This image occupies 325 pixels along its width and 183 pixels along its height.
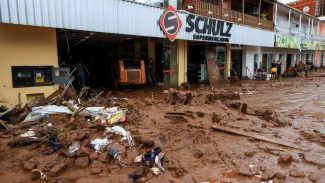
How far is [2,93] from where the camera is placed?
294 inches

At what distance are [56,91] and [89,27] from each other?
2.70 meters

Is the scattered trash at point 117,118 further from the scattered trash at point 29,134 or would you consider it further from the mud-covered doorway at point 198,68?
the mud-covered doorway at point 198,68

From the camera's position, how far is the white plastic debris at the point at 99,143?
15.0 ft

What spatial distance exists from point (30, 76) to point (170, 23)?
7100mm

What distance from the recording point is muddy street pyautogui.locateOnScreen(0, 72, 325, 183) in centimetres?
Answer: 396

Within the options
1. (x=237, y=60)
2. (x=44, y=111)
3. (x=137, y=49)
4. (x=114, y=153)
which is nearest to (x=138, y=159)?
(x=114, y=153)

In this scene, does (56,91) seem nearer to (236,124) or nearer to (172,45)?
(236,124)

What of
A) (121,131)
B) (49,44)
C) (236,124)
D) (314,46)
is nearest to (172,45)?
(49,44)

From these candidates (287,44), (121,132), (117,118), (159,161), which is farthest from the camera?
(287,44)

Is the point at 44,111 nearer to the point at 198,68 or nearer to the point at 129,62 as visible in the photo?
the point at 129,62

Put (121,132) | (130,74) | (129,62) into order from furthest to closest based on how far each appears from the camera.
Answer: (129,62)
(130,74)
(121,132)

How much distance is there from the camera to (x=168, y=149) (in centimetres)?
477

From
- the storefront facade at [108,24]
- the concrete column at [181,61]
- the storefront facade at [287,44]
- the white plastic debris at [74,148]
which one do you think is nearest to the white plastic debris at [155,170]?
the white plastic debris at [74,148]

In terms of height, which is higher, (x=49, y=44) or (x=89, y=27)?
(x=89, y=27)
